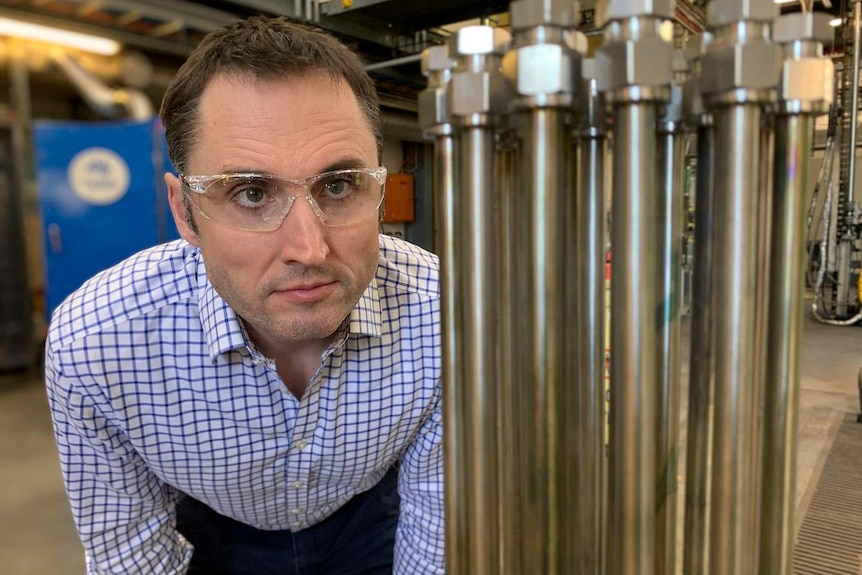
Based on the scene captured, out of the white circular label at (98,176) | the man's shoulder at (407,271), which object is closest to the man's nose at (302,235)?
the man's shoulder at (407,271)

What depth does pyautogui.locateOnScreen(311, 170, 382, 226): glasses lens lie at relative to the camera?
0.71m

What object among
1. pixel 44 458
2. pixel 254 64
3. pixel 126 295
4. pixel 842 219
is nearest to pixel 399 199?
pixel 842 219

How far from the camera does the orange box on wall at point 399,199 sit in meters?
5.29

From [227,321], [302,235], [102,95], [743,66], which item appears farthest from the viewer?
Answer: [102,95]

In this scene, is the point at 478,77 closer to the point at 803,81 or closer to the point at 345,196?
the point at 803,81

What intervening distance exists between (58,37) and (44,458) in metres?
1.80

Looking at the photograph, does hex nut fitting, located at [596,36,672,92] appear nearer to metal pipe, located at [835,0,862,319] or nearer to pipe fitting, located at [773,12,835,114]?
pipe fitting, located at [773,12,835,114]

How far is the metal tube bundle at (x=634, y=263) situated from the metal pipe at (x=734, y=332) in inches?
1.4

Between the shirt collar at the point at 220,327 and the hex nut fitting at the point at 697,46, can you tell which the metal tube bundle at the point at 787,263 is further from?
the shirt collar at the point at 220,327

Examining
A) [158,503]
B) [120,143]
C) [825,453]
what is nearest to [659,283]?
[158,503]

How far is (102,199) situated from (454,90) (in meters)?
3.23

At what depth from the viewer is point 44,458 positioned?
2.42 m

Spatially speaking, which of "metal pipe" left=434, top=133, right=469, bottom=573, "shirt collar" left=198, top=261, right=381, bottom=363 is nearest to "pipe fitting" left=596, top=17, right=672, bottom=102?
"metal pipe" left=434, top=133, right=469, bottom=573

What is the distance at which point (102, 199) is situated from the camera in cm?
315
